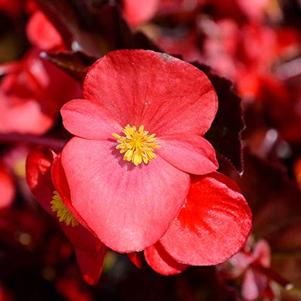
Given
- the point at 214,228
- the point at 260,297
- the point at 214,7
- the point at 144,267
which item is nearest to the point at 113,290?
the point at 144,267

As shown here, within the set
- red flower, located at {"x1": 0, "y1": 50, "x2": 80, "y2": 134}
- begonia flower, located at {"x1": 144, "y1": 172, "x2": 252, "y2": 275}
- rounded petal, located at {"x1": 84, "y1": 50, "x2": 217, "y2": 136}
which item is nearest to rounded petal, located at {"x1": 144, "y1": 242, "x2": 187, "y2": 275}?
begonia flower, located at {"x1": 144, "y1": 172, "x2": 252, "y2": 275}

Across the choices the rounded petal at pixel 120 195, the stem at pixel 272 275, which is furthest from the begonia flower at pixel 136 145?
the stem at pixel 272 275

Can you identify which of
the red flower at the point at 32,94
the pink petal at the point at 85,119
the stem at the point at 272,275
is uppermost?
the pink petal at the point at 85,119

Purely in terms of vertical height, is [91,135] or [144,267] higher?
[91,135]

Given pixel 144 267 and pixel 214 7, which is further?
pixel 214 7

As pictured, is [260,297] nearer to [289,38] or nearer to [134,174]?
[134,174]

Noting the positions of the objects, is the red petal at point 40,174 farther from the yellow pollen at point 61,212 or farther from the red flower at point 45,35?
the red flower at point 45,35

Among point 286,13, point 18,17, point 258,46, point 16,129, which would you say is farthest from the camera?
point 286,13

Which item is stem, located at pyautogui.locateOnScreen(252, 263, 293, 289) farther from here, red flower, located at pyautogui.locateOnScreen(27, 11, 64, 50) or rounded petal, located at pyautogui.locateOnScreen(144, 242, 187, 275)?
red flower, located at pyautogui.locateOnScreen(27, 11, 64, 50)
